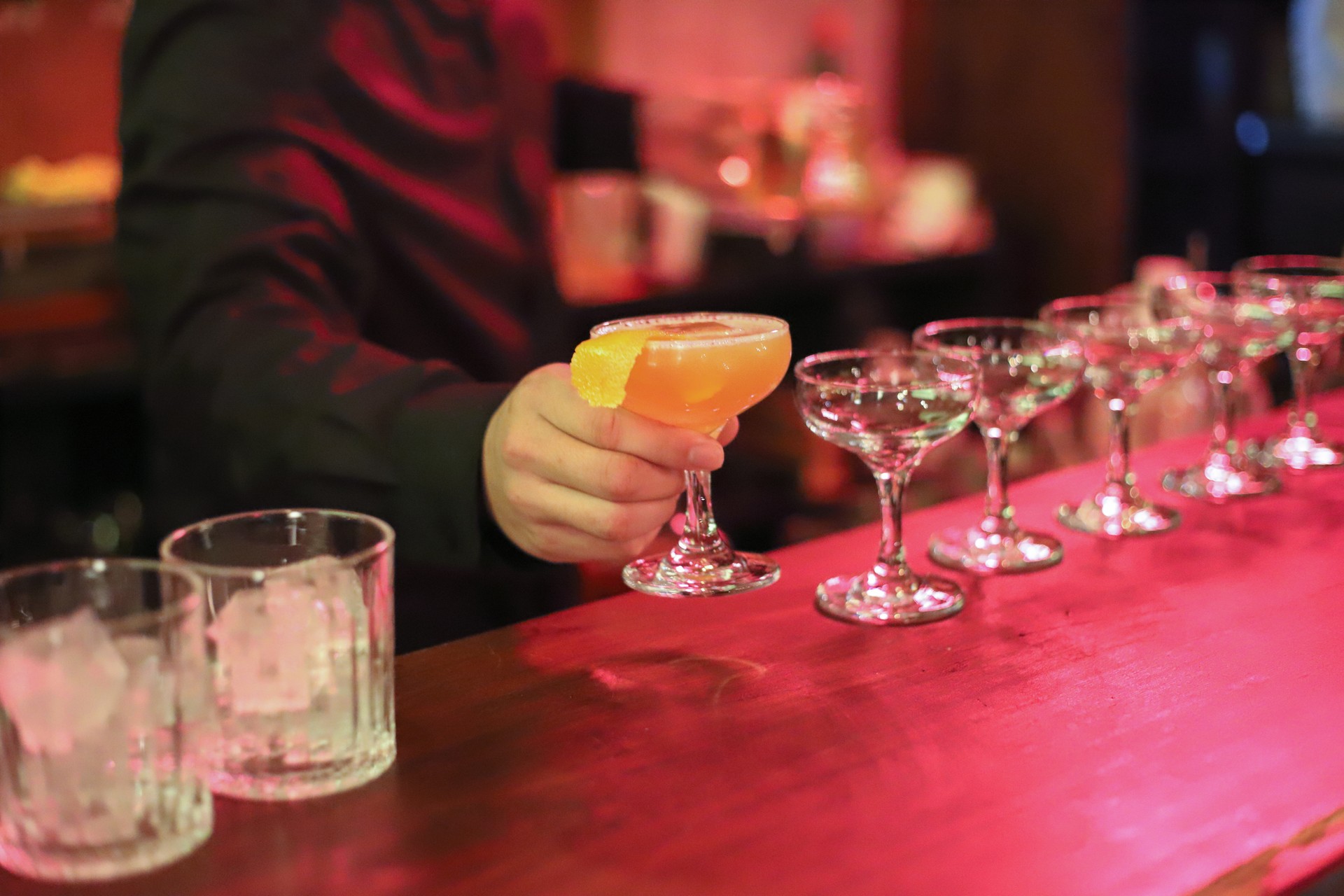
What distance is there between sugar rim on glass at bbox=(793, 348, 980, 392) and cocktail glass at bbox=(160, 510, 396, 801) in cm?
43

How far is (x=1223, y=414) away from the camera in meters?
1.57

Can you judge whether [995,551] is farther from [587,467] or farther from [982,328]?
[587,467]

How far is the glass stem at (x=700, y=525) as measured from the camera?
1.22 meters

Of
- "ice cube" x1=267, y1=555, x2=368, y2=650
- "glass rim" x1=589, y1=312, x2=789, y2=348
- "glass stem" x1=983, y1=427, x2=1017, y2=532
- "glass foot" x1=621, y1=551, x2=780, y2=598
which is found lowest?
"glass foot" x1=621, y1=551, x2=780, y2=598

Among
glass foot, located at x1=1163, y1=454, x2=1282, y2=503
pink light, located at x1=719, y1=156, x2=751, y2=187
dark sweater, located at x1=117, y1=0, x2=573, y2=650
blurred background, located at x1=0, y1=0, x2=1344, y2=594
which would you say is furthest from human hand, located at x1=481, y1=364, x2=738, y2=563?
pink light, located at x1=719, y1=156, x2=751, y2=187

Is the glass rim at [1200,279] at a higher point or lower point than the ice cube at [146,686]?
higher

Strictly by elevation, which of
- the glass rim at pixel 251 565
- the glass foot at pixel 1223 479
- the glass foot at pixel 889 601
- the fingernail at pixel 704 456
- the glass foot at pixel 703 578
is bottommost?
the glass foot at pixel 889 601

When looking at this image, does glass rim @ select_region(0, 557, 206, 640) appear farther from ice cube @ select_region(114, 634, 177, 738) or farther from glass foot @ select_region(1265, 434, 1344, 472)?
glass foot @ select_region(1265, 434, 1344, 472)

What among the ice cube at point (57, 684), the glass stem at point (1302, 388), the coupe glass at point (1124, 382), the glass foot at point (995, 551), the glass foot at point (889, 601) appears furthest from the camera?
the glass stem at point (1302, 388)

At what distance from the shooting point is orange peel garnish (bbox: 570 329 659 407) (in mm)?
1068

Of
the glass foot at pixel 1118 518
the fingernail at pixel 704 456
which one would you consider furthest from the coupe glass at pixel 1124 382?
the fingernail at pixel 704 456

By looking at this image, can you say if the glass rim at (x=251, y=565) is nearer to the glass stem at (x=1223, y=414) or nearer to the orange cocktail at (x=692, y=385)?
the orange cocktail at (x=692, y=385)

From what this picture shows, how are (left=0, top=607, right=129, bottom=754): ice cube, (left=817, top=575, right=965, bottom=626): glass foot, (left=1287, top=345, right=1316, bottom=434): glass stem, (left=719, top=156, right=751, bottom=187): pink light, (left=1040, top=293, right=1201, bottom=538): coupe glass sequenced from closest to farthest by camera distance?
(left=0, top=607, right=129, bottom=754): ice cube → (left=817, top=575, right=965, bottom=626): glass foot → (left=1040, top=293, right=1201, bottom=538): coupe glass → (left=1287, top=345, right=1316, bottom=434): glass stem → (left=719, top=156, right=751, bottom=187): pink light

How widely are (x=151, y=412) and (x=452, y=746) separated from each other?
3.02 feet
